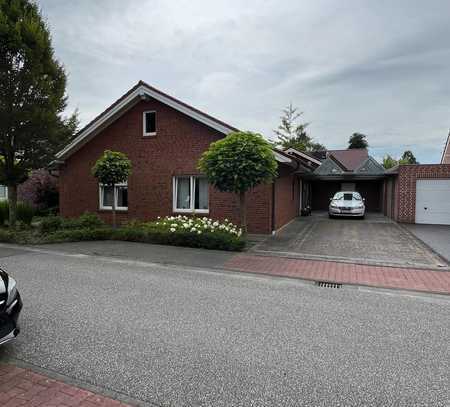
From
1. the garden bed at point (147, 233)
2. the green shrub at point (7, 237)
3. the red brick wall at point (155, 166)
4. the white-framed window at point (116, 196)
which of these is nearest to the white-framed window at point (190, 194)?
the red brick wall at point (155, 166)

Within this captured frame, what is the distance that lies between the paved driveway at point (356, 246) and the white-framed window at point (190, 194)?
9.88 ft

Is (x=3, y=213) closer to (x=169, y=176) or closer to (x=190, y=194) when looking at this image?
(x=169, y=176)

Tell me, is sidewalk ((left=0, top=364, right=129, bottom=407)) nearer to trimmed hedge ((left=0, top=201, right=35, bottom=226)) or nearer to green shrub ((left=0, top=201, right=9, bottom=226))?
trimmed hedge ((left=0, top=201, right=35, bottom=226))

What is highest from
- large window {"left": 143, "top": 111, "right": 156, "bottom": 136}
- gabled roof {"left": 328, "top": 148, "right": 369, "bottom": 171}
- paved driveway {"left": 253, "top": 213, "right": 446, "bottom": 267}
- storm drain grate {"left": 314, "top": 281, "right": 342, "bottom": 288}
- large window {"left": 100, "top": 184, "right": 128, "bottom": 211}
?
gabled roof {"left": 328, "top": 148, "right": 369, "bottom": 171}

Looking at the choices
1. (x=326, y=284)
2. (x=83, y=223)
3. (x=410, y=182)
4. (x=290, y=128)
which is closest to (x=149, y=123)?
(x=83, y=223)

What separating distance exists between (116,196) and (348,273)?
10373 millimetres

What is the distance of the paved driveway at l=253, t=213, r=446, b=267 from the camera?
836 centimetres

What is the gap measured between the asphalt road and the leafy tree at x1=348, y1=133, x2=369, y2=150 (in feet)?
209

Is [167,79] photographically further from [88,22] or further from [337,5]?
Answer: [337,5]

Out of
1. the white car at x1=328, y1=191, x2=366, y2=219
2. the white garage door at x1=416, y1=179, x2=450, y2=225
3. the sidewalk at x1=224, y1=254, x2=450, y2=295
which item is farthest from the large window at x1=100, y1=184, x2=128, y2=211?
the white garage door at x1=416, y1=179, x2=450, y2=225

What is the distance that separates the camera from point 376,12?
8805 millimetres

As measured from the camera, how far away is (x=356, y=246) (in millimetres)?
10055

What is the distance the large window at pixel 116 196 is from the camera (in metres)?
14.3

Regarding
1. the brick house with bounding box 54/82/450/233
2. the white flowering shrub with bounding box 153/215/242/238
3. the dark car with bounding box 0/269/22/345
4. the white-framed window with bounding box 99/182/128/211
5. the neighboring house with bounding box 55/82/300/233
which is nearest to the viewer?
the dark car with bounding box 0/269/22/345
